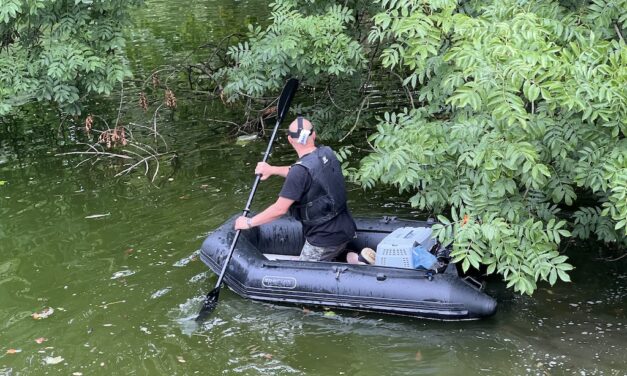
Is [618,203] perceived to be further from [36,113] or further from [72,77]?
[36,113]

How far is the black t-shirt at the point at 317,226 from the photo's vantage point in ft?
18.5

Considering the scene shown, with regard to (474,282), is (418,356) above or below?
below

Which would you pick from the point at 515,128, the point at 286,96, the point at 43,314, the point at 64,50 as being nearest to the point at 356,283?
the point at 515,128

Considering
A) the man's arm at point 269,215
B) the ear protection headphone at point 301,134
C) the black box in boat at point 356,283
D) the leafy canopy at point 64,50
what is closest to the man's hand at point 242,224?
the man's arm at point 269,215

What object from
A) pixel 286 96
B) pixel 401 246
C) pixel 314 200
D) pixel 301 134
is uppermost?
pixel 286 96

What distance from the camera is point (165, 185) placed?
869cm

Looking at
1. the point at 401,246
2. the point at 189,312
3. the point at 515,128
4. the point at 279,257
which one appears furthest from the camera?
the point at 279,257

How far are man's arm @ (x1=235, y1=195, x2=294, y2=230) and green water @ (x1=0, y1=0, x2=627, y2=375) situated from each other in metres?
0.64

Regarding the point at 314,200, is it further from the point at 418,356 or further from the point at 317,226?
the point at 418,356

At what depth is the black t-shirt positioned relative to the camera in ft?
18.5

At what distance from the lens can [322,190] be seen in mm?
5691

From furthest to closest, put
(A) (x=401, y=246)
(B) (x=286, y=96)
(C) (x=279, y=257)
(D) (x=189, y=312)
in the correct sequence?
(B) (x=286, y=96) < (C) (x=279, y=257) < (D) (x=189, y=312) < (A) (x=401, y=246)

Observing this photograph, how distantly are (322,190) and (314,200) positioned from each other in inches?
4.6

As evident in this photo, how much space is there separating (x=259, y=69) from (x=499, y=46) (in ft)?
13.6
